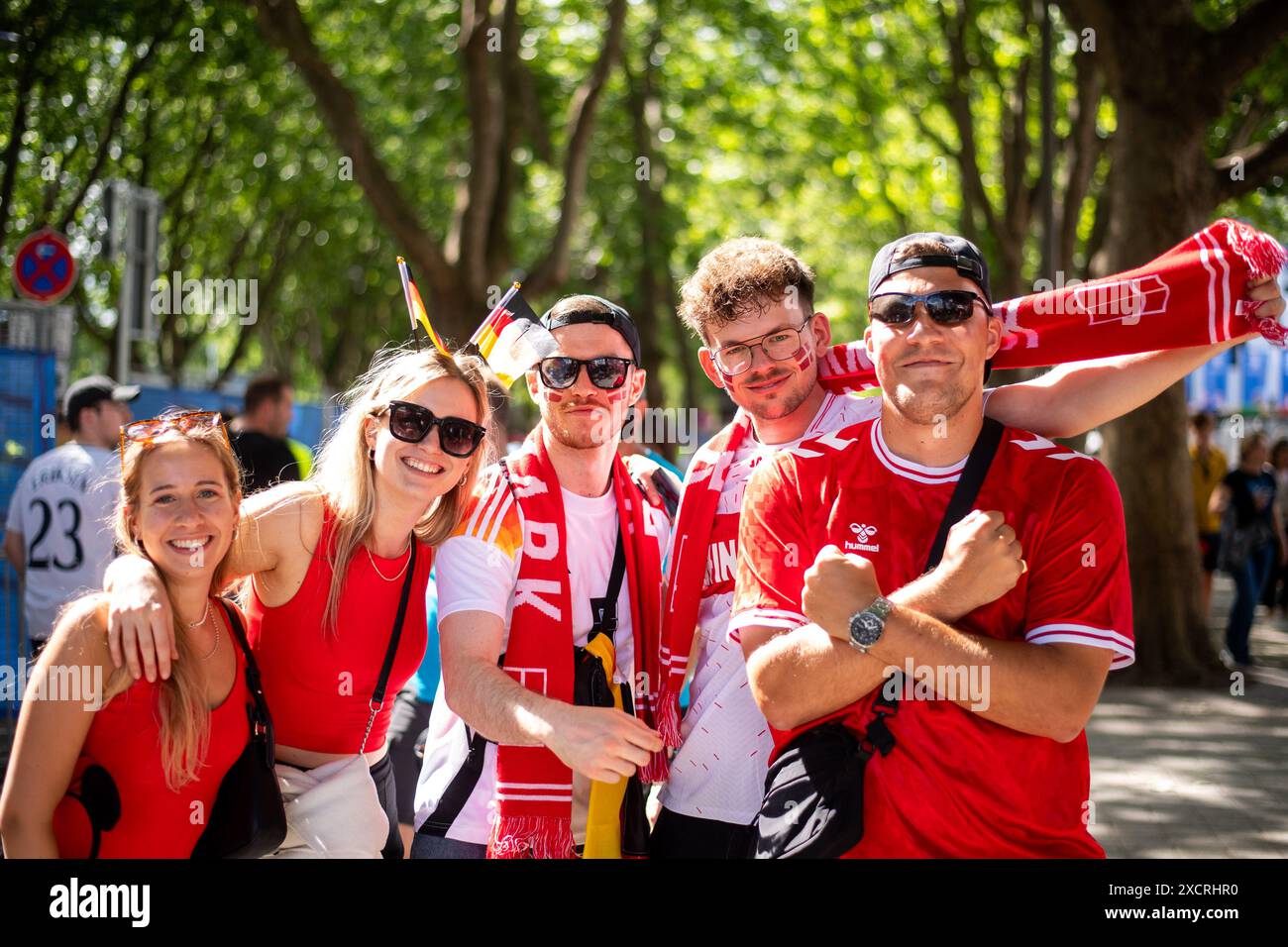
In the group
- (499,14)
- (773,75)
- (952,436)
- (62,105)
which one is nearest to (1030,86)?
(773,75)

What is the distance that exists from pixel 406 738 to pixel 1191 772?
19.2ft

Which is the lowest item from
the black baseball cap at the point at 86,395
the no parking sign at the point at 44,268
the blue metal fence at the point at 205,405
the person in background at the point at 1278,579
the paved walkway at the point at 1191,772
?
the paved walkway at the point at 1191,772

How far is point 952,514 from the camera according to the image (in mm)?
2668

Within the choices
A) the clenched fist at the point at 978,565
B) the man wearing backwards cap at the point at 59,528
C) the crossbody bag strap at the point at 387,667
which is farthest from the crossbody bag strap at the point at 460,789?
the man wearing backwards cap at the point at 59,528

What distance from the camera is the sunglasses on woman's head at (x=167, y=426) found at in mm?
3109

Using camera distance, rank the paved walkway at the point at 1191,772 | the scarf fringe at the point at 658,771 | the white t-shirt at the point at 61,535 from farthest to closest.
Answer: the white t-shirt at the point at 61,535 < the paved walkway at the point at 1191,772 < the scarf fringe at the point at 658,771

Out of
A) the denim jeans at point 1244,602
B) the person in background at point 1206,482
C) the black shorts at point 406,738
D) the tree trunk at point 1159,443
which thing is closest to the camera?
the black shorts at point 406,738

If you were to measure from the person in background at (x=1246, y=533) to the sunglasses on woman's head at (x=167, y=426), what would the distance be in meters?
11.7

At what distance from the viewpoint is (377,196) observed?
11812 mm

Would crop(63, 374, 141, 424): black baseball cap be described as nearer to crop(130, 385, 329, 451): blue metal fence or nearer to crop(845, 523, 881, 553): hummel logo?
crop(130, 385, 329, 451): blue metal fence

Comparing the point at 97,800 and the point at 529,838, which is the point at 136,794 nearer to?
the point at 97,800

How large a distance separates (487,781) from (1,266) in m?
23.6

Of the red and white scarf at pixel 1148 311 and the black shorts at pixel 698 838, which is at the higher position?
the red and white scarf at pixel 1148 311

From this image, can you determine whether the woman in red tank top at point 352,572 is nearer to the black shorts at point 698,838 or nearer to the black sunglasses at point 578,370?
the black sunglasses at point 578,370
